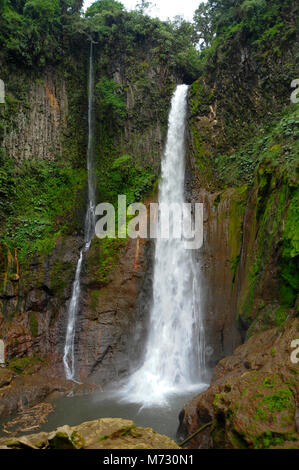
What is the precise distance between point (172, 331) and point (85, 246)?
197 inches

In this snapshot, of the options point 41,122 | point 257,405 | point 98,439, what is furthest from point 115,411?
point 41,122

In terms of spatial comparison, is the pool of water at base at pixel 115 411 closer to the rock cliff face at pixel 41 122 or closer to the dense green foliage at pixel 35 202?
the dense green foliage at pixel 35 202

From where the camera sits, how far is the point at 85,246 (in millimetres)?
12547

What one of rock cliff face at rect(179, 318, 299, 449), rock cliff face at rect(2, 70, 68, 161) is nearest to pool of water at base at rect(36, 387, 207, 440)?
rock cliff face at rect(179, 318, 299, 449)

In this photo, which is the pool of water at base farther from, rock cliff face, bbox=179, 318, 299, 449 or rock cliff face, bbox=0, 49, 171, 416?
rock cliff face, bbox=0, 49, 171, 416

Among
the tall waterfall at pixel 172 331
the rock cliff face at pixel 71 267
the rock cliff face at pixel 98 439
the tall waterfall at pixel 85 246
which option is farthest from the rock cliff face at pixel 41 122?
the rock cliff face at pixel 98 439

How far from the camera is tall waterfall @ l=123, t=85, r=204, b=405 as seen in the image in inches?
355

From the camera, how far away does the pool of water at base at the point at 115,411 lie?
6.53 metres

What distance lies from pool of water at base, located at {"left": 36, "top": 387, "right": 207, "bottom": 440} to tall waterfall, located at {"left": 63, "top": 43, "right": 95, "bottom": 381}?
5.31 feet

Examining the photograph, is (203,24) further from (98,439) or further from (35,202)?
(98,439)

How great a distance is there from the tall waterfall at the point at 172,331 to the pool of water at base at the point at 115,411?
43 centimetres
